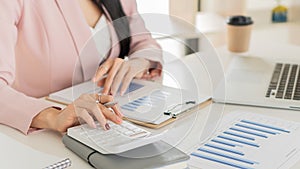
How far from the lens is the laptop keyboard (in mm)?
1236

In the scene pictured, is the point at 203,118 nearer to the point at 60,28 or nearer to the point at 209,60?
the point at 209,60

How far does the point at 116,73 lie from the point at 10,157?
33 centimetres

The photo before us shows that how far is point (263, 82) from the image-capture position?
4.41 feet

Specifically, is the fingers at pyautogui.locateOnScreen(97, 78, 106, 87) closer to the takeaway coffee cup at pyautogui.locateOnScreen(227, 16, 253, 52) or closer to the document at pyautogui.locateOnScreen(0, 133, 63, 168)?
the document at pyautogui.locateOnScreen(0, 133, 63, 168)

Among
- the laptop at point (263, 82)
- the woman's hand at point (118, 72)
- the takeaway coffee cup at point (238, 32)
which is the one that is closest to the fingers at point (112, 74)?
the woman's hand at point (118, 72)

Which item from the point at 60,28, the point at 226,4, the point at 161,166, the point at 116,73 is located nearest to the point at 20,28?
the point at 60,28

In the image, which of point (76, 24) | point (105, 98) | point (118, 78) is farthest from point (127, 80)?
point (76, 24)

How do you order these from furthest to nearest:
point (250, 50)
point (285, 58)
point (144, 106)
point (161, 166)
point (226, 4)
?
point (226, 4)
point (250, 50)
point (285, 58)
point (144, 106)
point (161, 166)

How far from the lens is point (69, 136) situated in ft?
3.12

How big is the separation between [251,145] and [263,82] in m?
0.43

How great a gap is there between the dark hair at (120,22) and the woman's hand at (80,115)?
0.56 feet

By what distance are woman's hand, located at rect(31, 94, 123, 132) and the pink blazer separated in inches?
6.2

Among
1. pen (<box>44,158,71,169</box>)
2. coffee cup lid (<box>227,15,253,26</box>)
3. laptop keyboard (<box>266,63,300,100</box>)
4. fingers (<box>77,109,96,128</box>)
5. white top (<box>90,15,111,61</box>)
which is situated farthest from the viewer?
coffee cup lid (<box>227,15,253,26</box>)

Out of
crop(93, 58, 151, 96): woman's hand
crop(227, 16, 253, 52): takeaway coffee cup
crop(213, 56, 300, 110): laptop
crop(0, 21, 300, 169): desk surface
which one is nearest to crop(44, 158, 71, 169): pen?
crop(0, 21, 300, 169): desk surface
